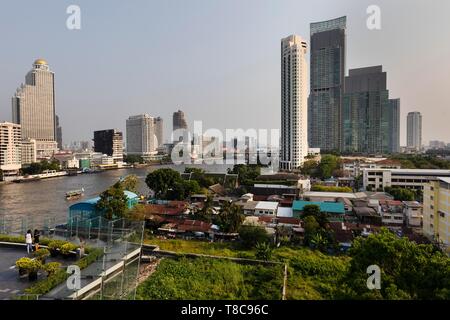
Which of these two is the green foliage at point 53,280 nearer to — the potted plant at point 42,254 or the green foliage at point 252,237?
the potted plant at point 42,254

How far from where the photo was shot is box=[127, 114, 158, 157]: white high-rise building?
57.7 metres

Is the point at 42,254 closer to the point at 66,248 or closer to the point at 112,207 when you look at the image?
the point at 66,248

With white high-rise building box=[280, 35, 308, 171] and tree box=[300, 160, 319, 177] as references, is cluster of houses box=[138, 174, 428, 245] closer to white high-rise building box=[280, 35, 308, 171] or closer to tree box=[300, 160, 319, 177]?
tree box=[300, 160, 319, 177]

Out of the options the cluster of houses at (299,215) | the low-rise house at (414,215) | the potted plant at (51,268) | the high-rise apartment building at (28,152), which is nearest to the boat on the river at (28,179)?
the high-rise apartment building at (28,152)

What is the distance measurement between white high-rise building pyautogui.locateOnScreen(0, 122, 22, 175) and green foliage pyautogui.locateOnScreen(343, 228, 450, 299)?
33.0 m

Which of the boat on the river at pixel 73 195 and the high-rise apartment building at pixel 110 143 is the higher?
the high-rise apartment building at pixel 110 143

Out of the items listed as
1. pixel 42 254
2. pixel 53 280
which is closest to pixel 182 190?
pixel 42 254

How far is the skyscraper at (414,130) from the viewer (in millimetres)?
56475

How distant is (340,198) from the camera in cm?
1496

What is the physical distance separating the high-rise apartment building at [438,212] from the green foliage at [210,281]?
6.85 meters

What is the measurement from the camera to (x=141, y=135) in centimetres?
5816

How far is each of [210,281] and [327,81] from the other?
46.8 m

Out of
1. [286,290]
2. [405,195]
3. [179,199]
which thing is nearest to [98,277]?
[286,290]

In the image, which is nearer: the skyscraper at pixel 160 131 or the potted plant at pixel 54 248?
the potted plant at pixel 54 248
